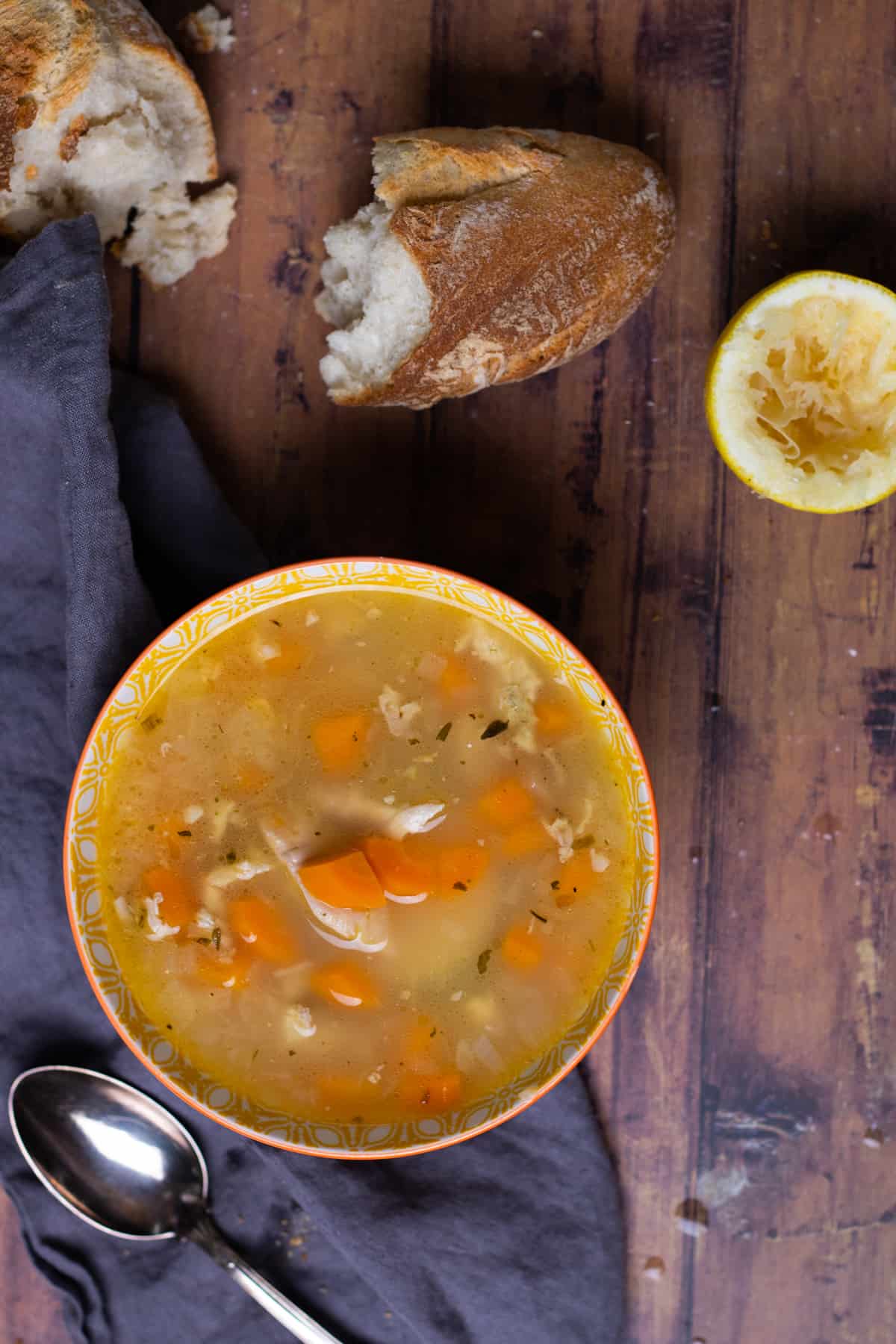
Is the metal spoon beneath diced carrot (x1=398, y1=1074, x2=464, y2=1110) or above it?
beneath

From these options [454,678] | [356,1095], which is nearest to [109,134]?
[454,678]

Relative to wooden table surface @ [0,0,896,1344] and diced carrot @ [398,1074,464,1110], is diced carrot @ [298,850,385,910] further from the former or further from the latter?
wooden table surface @ [0,0,896,1344]

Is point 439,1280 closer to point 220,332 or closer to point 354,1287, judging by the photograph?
point 354,1287

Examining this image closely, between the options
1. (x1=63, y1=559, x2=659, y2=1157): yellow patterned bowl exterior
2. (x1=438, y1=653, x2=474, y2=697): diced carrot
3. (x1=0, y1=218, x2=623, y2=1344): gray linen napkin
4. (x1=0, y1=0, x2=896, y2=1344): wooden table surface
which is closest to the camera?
(x1=63, y1=559, x2=659, y2=1157): yellow patterned bowl exterior

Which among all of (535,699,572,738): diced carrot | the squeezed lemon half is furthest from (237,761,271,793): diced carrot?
the squeezed lemon half

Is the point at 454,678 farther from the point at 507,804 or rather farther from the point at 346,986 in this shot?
the point at 346,986

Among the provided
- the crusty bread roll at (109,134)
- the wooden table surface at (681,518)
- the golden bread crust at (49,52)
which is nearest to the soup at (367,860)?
the wooden table surface at (681,518)

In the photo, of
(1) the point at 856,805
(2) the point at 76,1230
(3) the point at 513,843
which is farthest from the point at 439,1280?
(1) the point at 856,805
